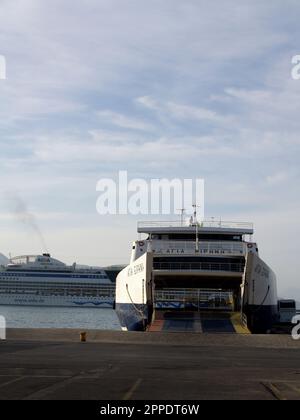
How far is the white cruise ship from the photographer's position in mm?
123625

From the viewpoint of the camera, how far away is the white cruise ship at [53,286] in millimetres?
123625

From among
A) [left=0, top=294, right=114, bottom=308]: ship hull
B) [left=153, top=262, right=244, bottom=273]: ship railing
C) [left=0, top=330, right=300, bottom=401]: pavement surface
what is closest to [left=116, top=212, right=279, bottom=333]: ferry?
[left=153, top=262, right=244, bottom=273]: ship railing

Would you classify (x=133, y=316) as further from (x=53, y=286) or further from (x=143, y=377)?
(x=53, y=286)

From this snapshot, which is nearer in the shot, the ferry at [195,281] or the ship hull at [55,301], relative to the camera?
the ferry at [195,281]

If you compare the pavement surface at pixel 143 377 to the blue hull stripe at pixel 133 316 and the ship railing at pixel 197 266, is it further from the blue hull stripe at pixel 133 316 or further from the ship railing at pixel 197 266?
the ship railing at pixel 197 266

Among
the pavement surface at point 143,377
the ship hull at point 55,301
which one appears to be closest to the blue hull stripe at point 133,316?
the pavement surface at point 143,377

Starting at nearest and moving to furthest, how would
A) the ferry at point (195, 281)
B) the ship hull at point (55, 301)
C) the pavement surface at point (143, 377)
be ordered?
the pavement surface at point (143, 377), the ferry at point (195, 281), the ship hull at point (55, 301)

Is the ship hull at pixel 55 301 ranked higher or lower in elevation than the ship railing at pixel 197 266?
lower

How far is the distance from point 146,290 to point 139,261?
198 cm

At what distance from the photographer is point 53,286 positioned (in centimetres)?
12588

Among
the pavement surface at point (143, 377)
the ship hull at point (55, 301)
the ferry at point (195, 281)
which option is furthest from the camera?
the ship hull at point (55, 301)

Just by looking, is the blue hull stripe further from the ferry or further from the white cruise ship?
the white cruise ship
